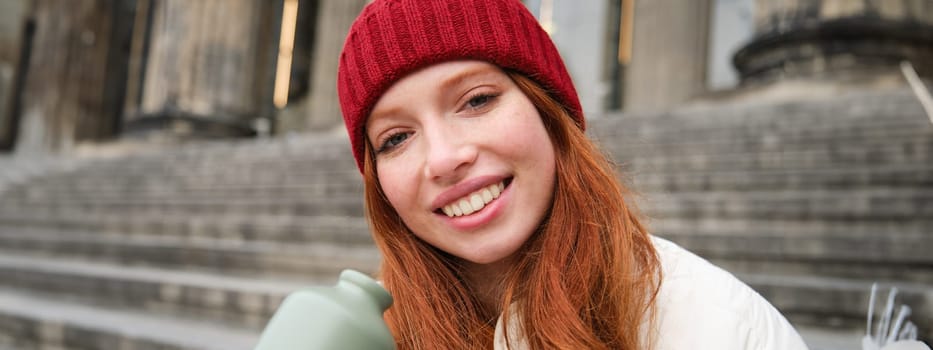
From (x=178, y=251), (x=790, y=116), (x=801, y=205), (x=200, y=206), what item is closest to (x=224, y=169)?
(x=200, y=206)

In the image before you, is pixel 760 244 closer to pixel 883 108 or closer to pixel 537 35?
pixel 537 35

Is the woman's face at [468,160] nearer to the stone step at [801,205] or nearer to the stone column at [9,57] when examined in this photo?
the stone step at [801,205]

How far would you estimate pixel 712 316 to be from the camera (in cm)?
77

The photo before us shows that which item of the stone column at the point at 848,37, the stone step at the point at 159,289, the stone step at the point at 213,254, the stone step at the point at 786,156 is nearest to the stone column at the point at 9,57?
the stone step at the point at 213,254

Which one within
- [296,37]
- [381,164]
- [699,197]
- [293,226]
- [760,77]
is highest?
[296,37]

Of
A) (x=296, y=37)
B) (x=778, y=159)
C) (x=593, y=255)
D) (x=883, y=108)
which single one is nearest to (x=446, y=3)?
(x=593, y=255)

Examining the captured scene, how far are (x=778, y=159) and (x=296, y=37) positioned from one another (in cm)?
1794

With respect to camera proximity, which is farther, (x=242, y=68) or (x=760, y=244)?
(x=242, y=68)

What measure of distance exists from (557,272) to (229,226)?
3.31m

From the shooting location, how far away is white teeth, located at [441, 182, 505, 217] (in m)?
0.90

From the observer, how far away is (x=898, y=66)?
5180 millimetres

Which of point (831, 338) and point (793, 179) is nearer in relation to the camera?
point (831, 338)

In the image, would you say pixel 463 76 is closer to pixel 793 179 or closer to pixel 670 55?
pixel 793 179

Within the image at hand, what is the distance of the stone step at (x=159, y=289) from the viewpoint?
8.63 feet
